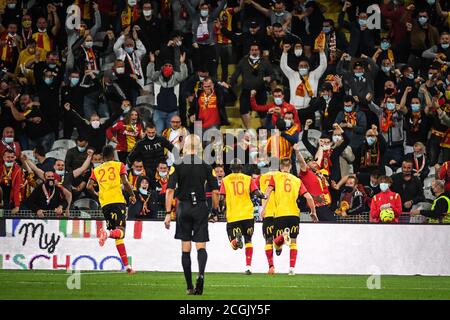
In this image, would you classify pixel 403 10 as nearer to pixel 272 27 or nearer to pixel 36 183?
pixel 272 27

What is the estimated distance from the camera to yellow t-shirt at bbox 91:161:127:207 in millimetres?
21203

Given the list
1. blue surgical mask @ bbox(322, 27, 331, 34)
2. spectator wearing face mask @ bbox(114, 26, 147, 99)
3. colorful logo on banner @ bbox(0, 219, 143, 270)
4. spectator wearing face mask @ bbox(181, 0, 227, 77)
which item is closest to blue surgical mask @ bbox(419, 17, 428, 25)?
blue surgical mask @ bbox(322, 27, 331, 34)

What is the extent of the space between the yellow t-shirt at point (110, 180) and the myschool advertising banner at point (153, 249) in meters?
2.21

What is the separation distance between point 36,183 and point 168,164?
290cm

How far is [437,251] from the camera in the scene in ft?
75.2

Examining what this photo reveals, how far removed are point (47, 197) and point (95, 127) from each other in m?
2.88

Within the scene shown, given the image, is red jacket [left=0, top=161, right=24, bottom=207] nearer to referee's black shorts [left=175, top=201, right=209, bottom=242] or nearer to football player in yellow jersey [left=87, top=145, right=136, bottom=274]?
football player in yellow jersey [left=87, top=145, right=136, bottom=274]

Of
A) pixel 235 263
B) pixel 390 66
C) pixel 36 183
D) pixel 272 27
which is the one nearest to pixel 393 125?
pixel 390 66

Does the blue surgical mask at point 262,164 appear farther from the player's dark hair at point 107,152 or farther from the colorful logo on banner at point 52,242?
the player's dark hair at point 107,152

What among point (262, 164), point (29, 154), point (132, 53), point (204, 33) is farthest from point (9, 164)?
point (204, 33)

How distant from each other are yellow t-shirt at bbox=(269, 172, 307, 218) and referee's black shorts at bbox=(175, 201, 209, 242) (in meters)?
4.40

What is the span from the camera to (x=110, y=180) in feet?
69.7

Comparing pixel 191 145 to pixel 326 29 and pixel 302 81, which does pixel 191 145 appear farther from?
pixel 326 29

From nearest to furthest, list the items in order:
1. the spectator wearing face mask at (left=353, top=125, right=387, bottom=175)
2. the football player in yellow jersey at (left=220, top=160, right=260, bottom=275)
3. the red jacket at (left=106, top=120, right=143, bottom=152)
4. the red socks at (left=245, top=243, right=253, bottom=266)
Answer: the football player in yellow jersey at (left=220, top=160, right=260, bottom=275)
the red socks at (left=245, top=243, right=253, bottom=266)
the spectator wearing face mask at (left=353, top=125, right=387, bottom=175)
the red jacket at (left=106, top=120, right=143, bottom=152)
